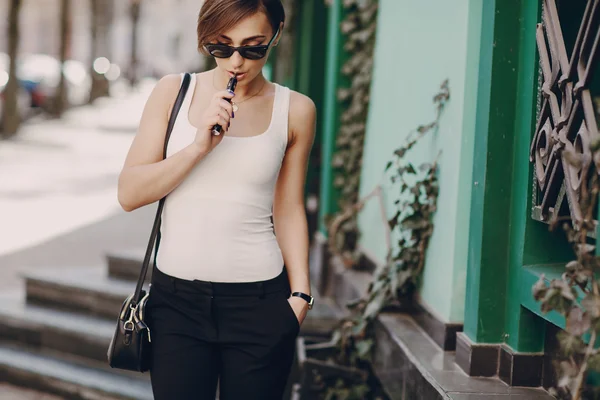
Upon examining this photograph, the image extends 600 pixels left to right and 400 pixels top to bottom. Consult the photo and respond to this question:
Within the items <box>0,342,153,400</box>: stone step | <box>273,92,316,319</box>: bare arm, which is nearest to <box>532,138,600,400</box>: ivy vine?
<box>273,92,316,319</box>: bare arm

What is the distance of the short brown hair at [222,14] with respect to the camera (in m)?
2.39

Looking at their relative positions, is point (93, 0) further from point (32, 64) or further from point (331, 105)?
point (331, 105)

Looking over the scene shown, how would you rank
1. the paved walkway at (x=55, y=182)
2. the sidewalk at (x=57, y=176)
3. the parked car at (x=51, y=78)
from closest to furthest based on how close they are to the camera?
1. the paved walkway at (x=55, y=182)
2. the sidewalk at (x=57, y=176)
3. the parked car at (x=51, y=78)

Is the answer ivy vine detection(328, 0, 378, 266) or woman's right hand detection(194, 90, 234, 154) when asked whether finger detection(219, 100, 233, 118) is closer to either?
woman's right hand detection(194, 90, 234, 154)

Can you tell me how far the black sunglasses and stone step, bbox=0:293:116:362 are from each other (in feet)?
10.4

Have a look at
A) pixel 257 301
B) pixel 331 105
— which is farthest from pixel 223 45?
pixel 331 105

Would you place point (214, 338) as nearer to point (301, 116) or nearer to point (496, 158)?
point (301, 116)

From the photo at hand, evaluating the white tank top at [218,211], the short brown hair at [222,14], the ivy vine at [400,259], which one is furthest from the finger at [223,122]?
the ivy vine at [400,259]

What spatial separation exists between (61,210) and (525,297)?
26.5 ft

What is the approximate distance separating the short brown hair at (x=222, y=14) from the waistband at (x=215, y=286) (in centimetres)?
67

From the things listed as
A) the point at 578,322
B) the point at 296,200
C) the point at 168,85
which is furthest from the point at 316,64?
the point at 578,322

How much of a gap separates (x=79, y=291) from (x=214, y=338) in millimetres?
3557

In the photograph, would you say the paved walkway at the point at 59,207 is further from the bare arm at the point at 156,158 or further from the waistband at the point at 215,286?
the bare arm at the point at 156,158

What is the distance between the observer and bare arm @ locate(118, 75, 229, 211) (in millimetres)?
2314
